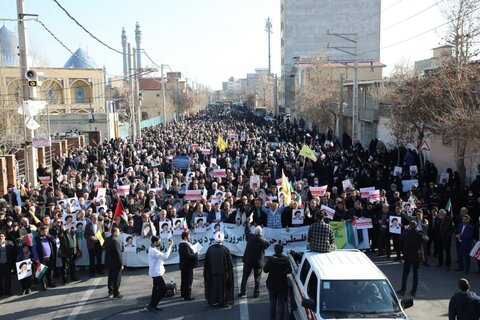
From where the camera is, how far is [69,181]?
1956cm

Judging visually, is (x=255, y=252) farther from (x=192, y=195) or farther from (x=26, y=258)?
(x=192, y=195)

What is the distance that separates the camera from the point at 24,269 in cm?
1115

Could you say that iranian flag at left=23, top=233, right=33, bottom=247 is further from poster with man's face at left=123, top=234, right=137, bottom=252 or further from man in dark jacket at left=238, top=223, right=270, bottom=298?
man in dark jacket at left=238, top=223, right=270, bottom=298

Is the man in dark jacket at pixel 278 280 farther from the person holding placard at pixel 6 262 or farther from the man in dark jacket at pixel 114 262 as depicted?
the person holding placard at pixel 6 262

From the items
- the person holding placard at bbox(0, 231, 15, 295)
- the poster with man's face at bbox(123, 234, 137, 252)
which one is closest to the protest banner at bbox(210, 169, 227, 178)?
the poster with man's face at bbox(123, 234, 137, 252)

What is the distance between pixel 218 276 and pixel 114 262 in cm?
226

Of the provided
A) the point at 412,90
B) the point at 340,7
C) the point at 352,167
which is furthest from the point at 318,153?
the point at 340,7

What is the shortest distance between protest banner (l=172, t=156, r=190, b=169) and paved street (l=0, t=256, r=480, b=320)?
11.8m

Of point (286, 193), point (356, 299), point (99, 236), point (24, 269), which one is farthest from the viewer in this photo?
point (286, 193)

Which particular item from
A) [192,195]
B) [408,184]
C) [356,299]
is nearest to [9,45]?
[192,195]

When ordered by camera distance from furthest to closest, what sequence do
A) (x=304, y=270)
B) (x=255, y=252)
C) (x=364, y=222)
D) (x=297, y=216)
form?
(x=297, y=216)
(x=364, y=222)
(x=255, y=252)
(x=304, y=270)

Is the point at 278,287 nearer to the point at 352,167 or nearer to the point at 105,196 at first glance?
the point at 105,196

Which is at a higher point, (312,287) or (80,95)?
(80,95)

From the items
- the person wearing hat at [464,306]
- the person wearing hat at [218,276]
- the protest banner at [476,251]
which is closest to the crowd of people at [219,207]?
the protest banner at [476,251]
